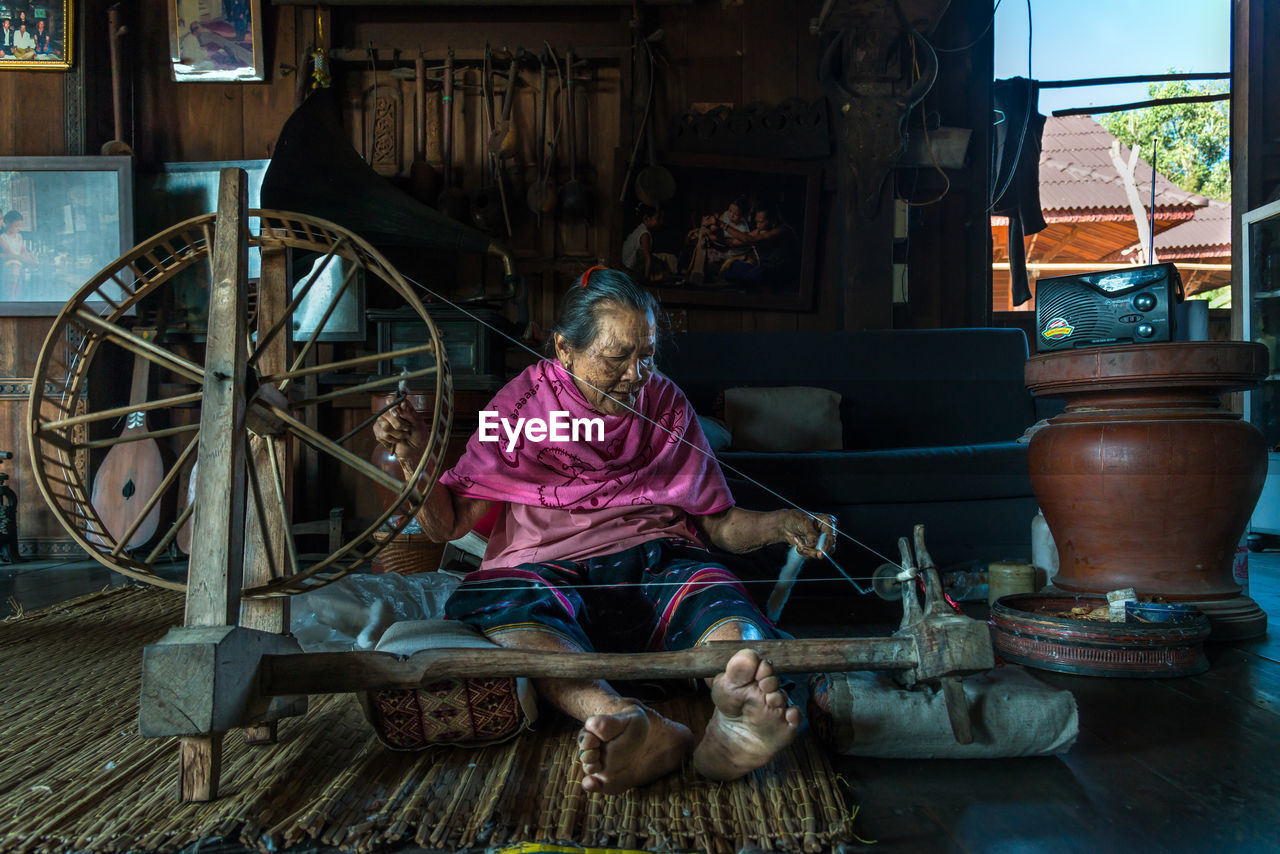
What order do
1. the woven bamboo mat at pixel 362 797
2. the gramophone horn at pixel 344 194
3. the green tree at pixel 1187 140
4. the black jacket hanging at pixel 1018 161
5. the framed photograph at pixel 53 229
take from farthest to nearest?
the green tree at pixel 1187 140 < the black jacket hanging at pixel 1018 161 < the framed photograph at pixel 53 229 < the gramophone horn at pixel 344 194 < the woven bamboo mat at pixel 362 797

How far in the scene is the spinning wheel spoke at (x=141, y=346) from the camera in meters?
1.22

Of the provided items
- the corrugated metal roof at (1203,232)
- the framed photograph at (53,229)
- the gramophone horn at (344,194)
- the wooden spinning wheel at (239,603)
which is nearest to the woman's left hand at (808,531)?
the wooden spinning wheel at (239,603)

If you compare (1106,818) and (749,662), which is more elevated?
(749,662)

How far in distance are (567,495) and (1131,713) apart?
3.76 ft

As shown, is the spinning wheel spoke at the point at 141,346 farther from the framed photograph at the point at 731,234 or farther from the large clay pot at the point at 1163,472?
the framed photograph at the point at 731,234

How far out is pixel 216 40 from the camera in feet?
13.2

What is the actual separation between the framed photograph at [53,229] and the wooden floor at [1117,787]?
12.4 ft

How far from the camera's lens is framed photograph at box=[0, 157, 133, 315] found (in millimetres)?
3904

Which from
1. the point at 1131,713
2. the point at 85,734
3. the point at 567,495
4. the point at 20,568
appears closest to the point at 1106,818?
the point at 1131,713

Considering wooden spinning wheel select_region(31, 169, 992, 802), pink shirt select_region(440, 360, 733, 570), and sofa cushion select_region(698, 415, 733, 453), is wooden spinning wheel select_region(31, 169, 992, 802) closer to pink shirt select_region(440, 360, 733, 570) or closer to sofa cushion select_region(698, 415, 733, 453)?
pink shirt select_region(440, 360, 733, 570)

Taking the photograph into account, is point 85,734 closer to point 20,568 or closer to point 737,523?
point 737,523

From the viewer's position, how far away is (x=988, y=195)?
4.34 m

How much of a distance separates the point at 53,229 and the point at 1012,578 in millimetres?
4353

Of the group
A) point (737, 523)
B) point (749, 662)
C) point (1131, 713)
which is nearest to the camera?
point (749, 662)
